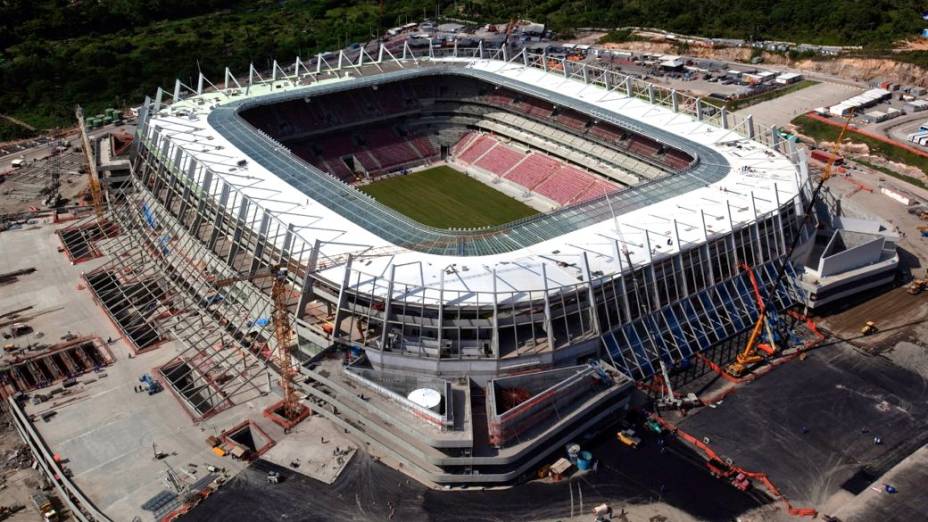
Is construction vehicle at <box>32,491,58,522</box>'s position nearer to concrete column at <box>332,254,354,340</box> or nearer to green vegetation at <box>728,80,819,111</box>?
concrete column at <box>332,254,354,340</box>

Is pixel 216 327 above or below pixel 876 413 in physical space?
above

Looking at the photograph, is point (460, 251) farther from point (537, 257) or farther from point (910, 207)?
point (910, 207)

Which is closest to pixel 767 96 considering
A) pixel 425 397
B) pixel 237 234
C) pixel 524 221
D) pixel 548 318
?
pixel 524 221

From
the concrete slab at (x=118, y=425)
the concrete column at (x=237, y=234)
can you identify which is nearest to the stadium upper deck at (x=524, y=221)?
the concrete column at (x=237, y=234)

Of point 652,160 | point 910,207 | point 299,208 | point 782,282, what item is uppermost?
point 299,208

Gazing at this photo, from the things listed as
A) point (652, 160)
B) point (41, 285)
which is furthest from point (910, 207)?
point (41, 285)

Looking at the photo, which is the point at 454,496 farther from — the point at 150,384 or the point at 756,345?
the point at 756,345

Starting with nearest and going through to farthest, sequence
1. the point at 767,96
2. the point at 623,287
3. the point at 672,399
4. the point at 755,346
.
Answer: the point at 672,399, the point at 623,287, the point at 755,346, the point at 767,96
